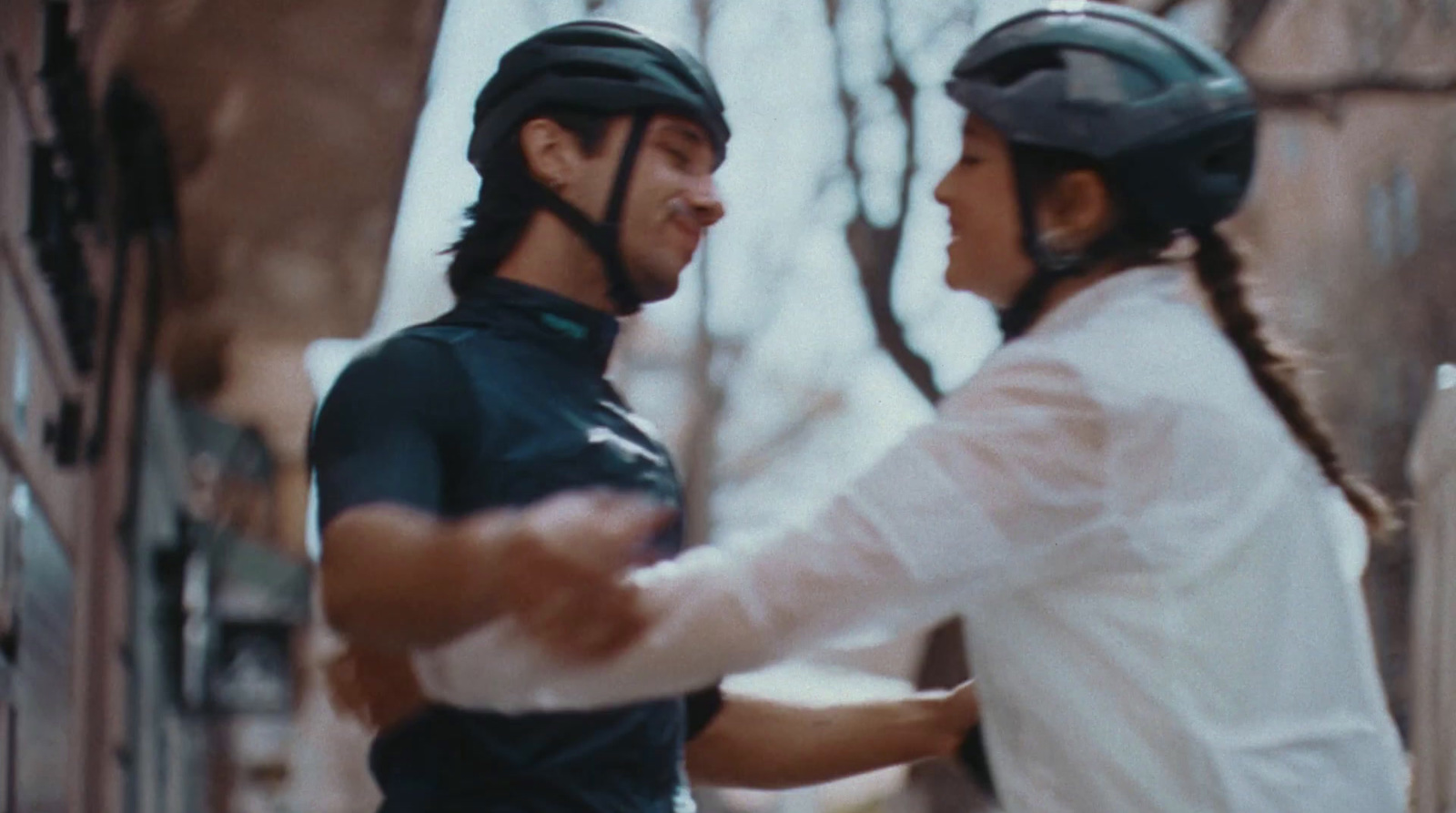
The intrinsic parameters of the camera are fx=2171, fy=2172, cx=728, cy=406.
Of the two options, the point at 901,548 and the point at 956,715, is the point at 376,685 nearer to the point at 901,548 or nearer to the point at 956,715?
the point at 901,548

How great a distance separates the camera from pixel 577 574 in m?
2.41

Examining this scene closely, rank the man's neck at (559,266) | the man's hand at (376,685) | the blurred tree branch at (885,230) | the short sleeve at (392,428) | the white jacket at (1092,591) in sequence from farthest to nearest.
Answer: the blurred tree branch at (885,230) < the man's neck at (559,266) < the man's hand at (376,685) < the short sleeve at (392,428) < the white jacket at (1092,591)

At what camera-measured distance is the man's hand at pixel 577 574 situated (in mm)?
2398

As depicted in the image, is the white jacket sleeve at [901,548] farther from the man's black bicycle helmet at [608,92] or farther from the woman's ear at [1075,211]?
the man's black bicycle helmet at [608,92]

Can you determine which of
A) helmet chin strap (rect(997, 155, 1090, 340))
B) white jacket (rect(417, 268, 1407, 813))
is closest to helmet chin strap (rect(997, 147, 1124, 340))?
helmet chin strap (rect(997, 155, 1090, 340))

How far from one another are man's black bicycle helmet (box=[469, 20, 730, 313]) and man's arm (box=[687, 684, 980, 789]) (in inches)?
26.2

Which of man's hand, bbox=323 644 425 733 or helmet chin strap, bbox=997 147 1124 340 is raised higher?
helmet chin strap, bbox=997 147 1124 340

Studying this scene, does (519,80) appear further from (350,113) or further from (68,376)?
(350,113)

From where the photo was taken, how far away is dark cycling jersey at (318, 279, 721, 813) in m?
2.69

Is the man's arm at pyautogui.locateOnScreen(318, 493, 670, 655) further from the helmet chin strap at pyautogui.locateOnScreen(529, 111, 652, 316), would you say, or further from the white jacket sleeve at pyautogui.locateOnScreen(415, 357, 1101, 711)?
the helmet chin strap at pyautogui.locateOnScreen(529, 111, 652, 316)

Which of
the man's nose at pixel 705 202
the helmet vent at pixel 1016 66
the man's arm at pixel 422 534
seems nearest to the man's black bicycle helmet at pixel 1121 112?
the helmet vent at pixel 1016 66

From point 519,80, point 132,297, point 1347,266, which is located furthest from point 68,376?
point 1347,266

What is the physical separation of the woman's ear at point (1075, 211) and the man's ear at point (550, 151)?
789mm

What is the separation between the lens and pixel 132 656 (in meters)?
12.7
